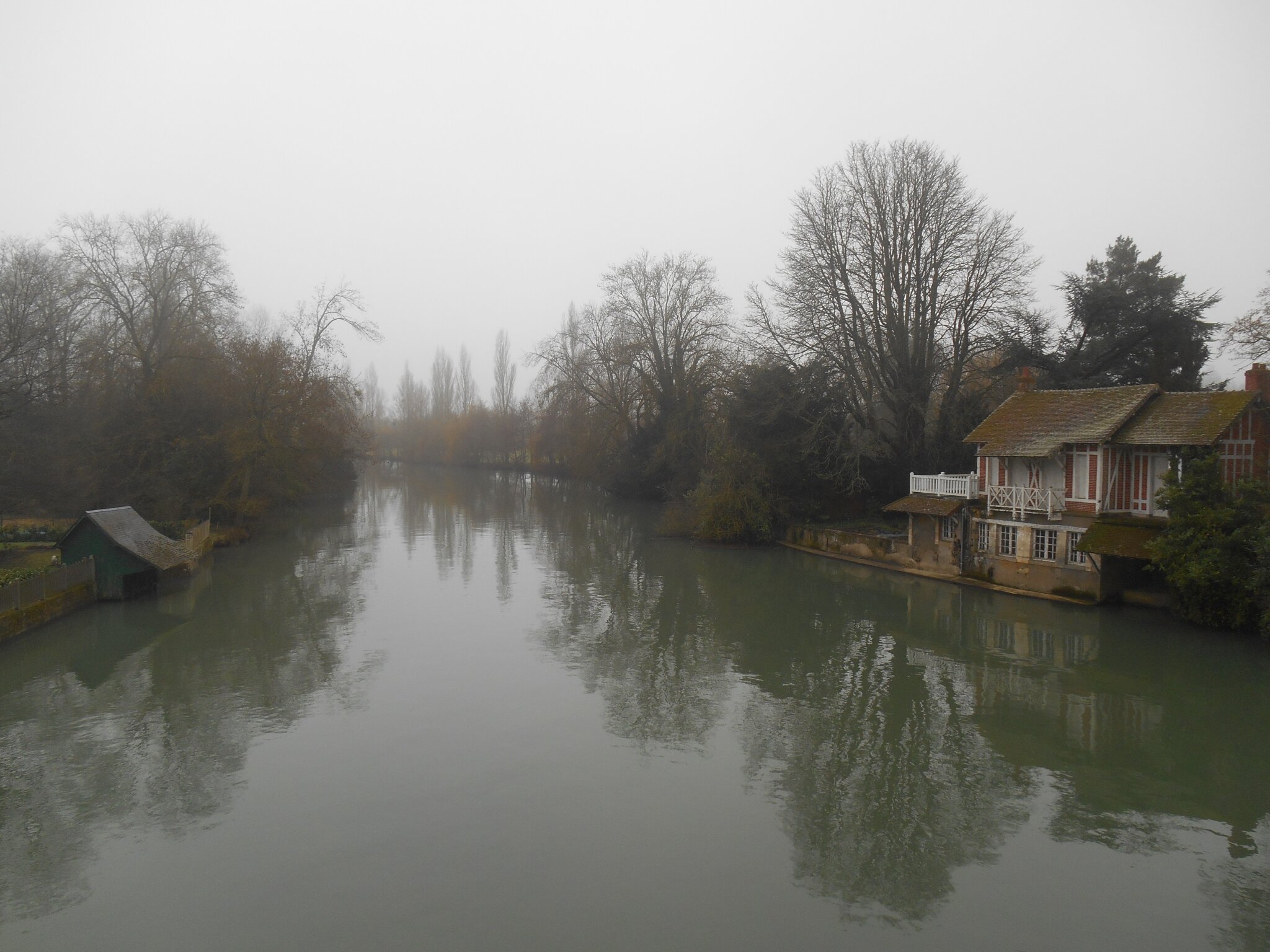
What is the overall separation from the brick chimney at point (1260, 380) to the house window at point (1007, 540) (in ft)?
20.5

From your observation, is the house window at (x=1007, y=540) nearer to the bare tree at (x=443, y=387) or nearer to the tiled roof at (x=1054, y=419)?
the tiled roof at (x=1054, y=419)

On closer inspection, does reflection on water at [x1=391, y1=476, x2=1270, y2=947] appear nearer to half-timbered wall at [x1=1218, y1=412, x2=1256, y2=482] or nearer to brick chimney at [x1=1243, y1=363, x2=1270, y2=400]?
half-timbered wall at [x1=1218, y1=412, x2=1256, y2=482]

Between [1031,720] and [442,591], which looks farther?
[442,591]

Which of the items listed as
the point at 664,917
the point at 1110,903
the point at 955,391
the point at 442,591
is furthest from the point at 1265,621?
the point at 442,591

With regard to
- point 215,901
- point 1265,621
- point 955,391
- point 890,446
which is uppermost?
point 955,391

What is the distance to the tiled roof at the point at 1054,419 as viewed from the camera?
800 inches

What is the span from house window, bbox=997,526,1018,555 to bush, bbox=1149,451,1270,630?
459 centimetres

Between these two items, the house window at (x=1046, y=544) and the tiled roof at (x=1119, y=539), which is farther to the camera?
the house window at (x=1046, y=544)

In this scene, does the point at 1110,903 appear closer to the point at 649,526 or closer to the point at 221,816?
the point at 221,816

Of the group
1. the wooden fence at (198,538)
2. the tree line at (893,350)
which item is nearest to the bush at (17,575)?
the wooden fence at (198,538)

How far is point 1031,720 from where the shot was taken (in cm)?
1252

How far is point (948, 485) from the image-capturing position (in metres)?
24.3

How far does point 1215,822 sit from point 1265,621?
8233 millimetres

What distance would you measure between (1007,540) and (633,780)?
16031 millimetres
